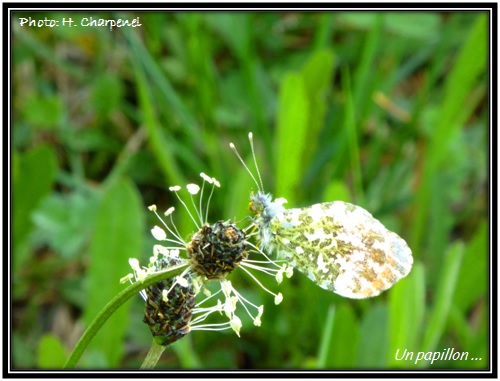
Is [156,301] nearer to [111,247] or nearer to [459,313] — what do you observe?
[111,247]

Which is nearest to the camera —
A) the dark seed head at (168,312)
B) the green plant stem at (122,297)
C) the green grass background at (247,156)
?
the green plant stem at (122,297)

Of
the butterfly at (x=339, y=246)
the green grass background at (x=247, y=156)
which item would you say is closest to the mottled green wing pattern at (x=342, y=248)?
the butterfly at (x=339, y=246)

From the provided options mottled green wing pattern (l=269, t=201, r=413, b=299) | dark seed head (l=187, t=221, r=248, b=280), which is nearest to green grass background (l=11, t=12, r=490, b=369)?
mottled green wing pattern (l=269, t=201, r=413, b=299)

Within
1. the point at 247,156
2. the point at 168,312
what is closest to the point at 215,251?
the point at 168,312

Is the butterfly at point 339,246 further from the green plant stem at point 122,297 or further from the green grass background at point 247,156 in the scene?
the green grass background at point 247,156

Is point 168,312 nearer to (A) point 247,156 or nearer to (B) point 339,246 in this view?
(B) point 339,246

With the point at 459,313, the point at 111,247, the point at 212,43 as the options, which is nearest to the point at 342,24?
the point at 212,43

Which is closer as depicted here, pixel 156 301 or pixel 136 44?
pixel 156 301
